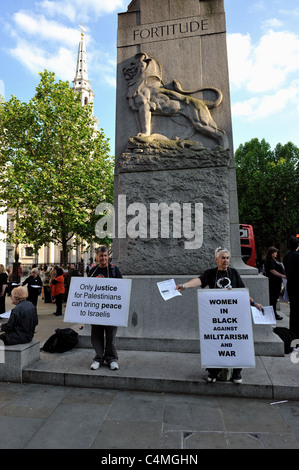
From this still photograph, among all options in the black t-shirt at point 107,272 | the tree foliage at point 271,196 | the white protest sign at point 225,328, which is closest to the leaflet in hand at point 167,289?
the white protest sign at point 225,328

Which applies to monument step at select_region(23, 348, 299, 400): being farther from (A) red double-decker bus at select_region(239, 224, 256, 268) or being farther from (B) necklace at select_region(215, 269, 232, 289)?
(A) red double-decker bus at select_region(239, 224, 256, 268)

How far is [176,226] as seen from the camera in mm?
5816

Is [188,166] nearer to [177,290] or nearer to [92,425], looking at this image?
[177,290]

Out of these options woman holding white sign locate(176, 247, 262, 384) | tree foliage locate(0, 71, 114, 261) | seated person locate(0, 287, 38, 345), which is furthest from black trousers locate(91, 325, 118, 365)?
tree foliage locate(0, 71, 114, 261)

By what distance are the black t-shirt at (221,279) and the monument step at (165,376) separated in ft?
3.91

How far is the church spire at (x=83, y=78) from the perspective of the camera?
268 ft

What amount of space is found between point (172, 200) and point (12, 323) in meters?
3.34

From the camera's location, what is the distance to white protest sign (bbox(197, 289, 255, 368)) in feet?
13.0

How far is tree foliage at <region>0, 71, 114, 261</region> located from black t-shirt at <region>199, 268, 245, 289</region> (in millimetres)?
14451

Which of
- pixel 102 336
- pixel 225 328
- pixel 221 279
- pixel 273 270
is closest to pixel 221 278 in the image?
pixel 221 279

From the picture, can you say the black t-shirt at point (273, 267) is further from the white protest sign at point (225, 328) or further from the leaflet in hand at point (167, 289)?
the leaflet in hand at point (167, 289)

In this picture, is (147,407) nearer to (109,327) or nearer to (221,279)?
(109,327)

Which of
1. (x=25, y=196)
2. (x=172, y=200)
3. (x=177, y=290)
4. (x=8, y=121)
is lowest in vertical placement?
(x=177, y=290)
